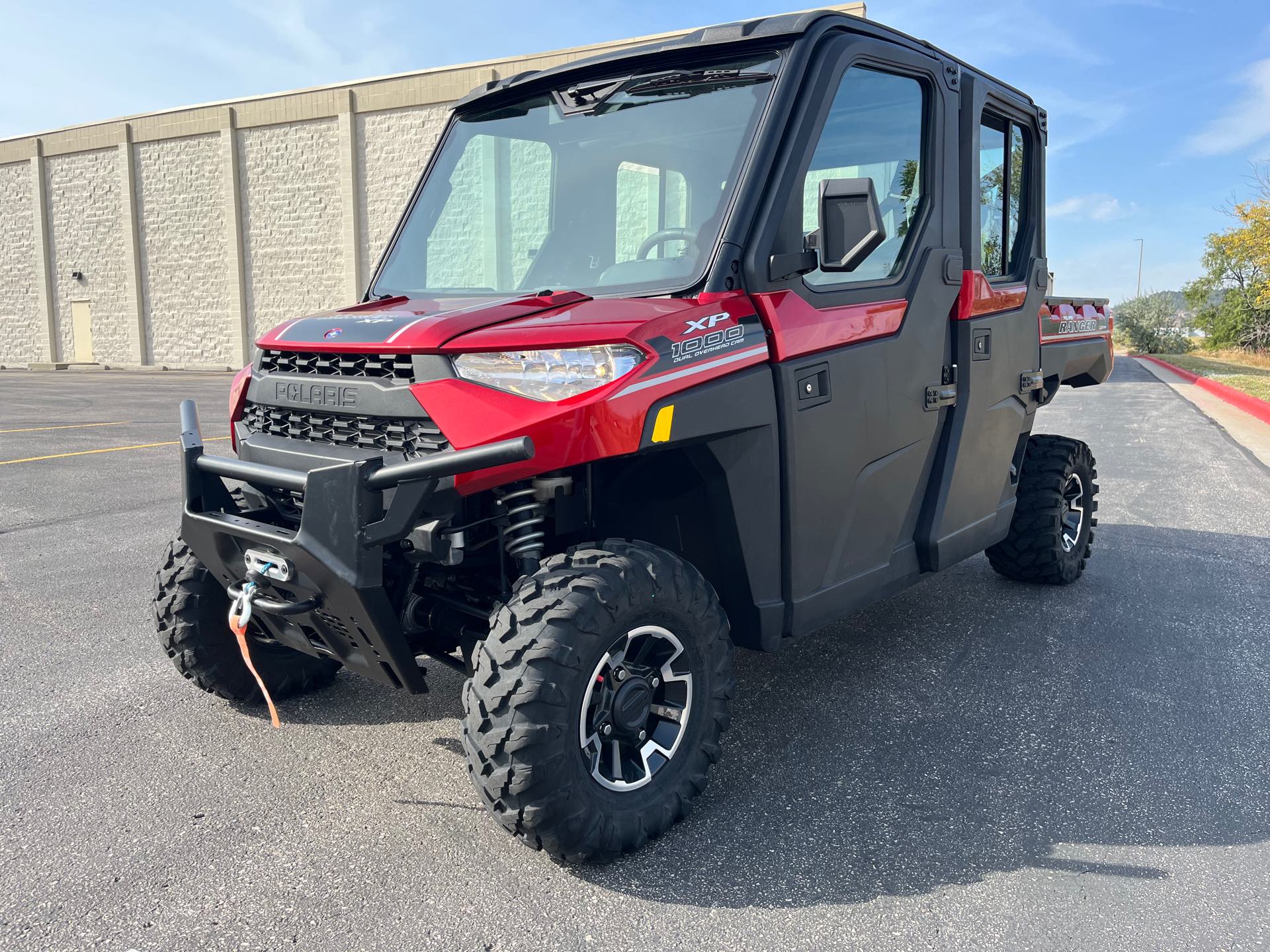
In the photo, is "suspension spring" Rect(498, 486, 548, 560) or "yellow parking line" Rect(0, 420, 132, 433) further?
"yellow parking line" Rect(0, 420, 132, 433)

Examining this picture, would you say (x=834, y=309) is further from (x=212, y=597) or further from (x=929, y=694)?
(x=212, y=597)

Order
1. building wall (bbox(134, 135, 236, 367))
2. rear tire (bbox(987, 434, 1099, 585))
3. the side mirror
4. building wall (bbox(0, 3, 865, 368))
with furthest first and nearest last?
building wall (bbox(134, 135, 236, 367)) → building wall (bbox(0, 3, 865, 368)) → rear tire (bbox(987, 434, 1099, 585)) → the side mirror

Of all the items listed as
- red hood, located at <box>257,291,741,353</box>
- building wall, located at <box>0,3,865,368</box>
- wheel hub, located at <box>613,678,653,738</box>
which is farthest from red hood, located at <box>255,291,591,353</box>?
building wall, located at <box>0,3,865,368</box>

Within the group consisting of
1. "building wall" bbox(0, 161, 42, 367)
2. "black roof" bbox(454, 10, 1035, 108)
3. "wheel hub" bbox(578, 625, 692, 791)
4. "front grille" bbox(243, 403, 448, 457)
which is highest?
"building wall" bbox(0, 161, 42, 367)

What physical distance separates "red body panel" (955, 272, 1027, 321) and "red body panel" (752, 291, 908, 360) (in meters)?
0.60

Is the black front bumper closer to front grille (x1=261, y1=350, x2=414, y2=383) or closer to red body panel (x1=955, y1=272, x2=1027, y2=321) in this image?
front grille (x1=261, y1=350, x2=414, y2=383)

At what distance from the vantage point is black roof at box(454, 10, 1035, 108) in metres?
3.19

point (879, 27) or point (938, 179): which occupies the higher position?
point (879, 27)

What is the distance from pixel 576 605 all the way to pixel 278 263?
32.6 m

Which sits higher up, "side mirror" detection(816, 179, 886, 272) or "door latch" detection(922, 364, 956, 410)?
"side mirror" detection(816, 179, 886, 272)

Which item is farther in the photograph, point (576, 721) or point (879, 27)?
point (879, 27)

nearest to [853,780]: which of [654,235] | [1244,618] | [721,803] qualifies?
[721,803]

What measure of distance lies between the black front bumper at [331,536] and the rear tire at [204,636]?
1.32ft

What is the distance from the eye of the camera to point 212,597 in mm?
3555
